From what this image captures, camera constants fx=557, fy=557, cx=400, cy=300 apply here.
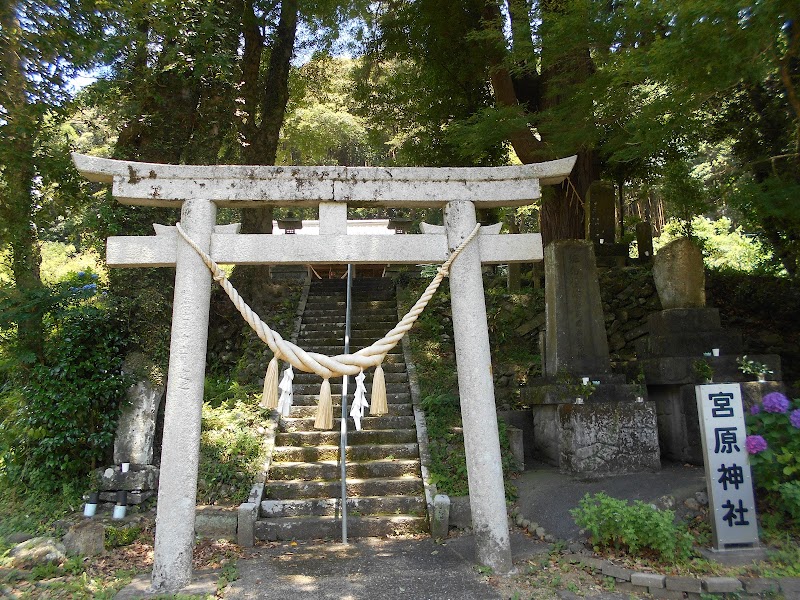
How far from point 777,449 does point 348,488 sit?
13.6 ft

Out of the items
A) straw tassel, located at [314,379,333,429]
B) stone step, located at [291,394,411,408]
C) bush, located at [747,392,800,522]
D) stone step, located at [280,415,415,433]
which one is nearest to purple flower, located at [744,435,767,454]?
bush, located at [747,392,800,522]

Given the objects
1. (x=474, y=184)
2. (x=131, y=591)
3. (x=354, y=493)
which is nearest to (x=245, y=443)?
(x=354, y=493)

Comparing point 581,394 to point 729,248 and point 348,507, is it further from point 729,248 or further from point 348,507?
point 729,248

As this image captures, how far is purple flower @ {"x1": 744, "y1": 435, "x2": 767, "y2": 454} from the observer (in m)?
4.60

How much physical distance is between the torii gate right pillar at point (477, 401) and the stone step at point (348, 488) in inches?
64.4

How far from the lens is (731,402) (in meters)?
4.73

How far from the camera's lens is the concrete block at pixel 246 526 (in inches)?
214

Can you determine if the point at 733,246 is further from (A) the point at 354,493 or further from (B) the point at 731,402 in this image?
(A) the point at 354,493

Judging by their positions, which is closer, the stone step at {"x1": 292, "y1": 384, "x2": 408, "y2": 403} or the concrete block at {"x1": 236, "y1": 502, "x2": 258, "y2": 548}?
the concrete block at {"x1": 236, "y1": 502, "x2": 258, "y2": 548}

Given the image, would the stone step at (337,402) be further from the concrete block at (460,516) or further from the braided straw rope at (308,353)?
the braided straw rope at (308,353)

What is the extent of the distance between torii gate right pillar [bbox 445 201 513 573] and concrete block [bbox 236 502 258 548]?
227 centimetres

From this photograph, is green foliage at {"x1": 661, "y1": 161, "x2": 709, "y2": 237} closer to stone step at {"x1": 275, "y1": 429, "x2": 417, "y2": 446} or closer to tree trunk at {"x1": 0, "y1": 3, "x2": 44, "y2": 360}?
stone step at {"x1": 275, "y1": 429, "x2": 417, "y2": 446}

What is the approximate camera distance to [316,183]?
4.80 meters

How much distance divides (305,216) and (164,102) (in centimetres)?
1444
